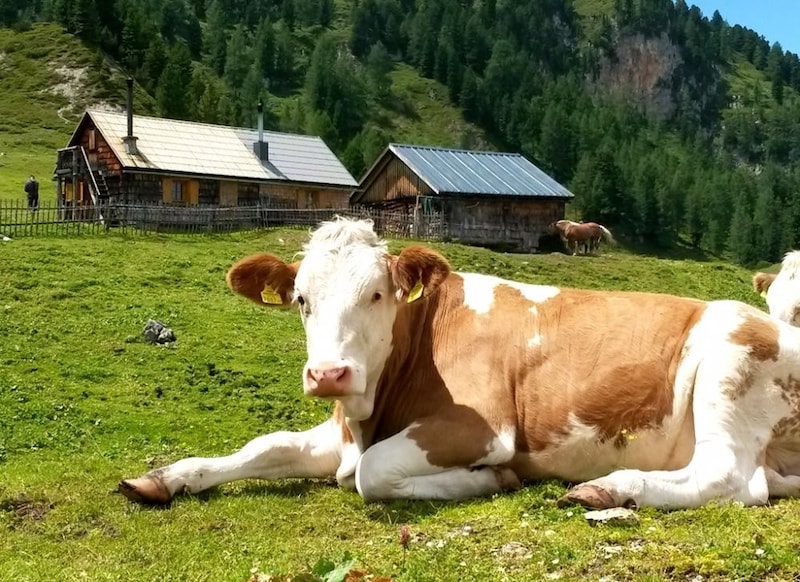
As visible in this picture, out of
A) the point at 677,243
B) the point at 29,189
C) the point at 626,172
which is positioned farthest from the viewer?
the point at 626,172

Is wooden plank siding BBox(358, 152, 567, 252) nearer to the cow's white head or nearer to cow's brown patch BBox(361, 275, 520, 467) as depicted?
cow's brown patch BBox(361, 275, 520, 467)

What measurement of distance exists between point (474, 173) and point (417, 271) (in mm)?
48418

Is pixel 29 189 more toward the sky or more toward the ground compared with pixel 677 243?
more toward the sky

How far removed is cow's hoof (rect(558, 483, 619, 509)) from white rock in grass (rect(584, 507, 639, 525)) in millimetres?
151

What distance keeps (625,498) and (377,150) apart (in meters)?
104

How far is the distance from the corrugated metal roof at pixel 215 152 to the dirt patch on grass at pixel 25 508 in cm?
4085

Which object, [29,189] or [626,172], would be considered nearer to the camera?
[29,189]

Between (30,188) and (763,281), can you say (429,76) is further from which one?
(763,281)

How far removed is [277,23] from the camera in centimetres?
18212

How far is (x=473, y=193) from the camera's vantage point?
50.9m

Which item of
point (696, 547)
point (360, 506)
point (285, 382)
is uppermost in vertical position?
point (696, 547)

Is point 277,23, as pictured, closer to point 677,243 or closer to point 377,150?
point 377,150

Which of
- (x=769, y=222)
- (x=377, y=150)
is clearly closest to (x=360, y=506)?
(x=377, y=150)

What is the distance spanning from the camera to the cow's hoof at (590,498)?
527 cm
